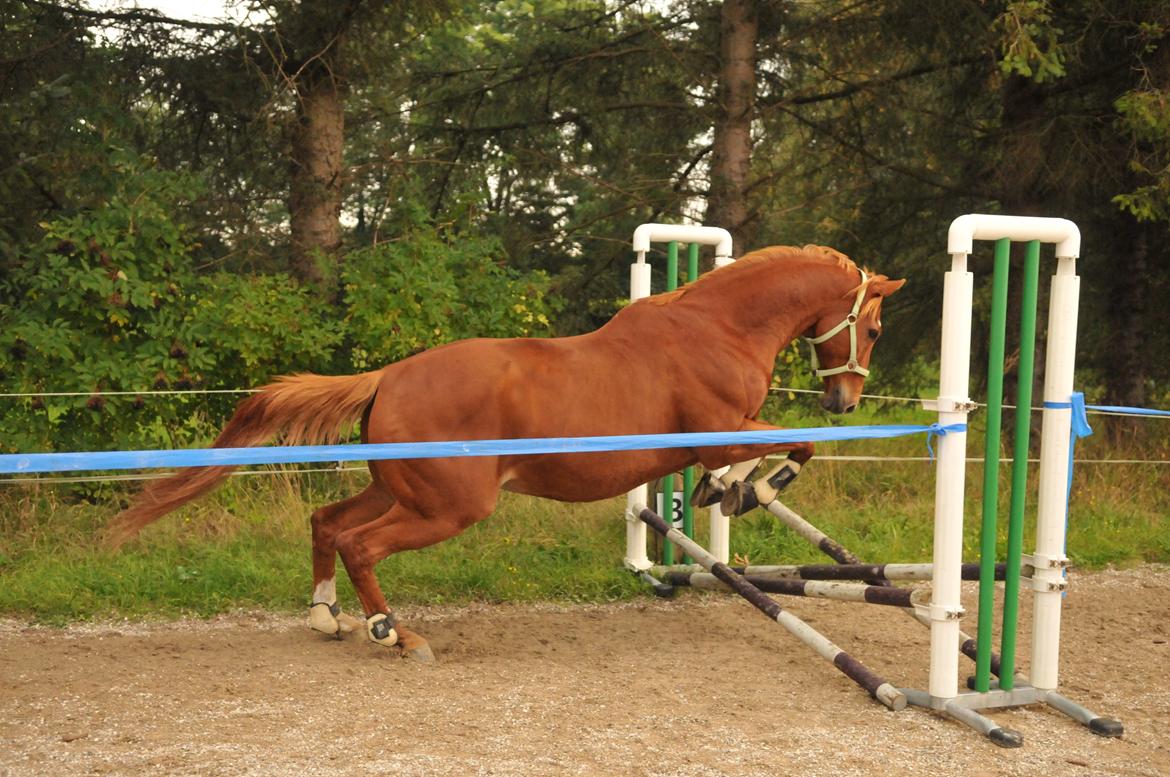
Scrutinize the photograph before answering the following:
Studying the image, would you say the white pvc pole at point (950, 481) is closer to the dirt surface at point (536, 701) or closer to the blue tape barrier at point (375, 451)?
the blue tape barrier at point (375, 451)

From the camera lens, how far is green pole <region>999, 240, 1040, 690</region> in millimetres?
4516

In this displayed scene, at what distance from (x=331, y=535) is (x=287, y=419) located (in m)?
0.56

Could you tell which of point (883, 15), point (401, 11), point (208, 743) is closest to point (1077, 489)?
point (883, 15)

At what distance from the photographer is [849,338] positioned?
5086 mm

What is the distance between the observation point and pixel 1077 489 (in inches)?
347

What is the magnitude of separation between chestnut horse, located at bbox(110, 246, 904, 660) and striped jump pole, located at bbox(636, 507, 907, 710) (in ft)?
1.86

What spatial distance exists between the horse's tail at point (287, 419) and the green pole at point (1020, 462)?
102 inches

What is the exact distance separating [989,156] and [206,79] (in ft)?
22.1

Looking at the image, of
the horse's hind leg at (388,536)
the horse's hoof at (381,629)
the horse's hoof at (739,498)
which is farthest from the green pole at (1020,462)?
the horse's hoof at (381,629)

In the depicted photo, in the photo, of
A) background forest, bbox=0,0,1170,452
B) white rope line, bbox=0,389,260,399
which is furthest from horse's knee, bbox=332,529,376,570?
background forest, bbox=0,0,1170,452

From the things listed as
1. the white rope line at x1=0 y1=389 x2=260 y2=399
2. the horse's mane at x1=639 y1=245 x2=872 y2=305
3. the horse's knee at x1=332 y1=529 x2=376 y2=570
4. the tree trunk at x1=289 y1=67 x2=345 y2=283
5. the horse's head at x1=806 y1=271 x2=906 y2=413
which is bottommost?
the horse's knee at x1=332 y1=529 x2=376 y2=570

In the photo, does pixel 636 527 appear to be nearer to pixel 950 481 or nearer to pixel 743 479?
pixel 743 479

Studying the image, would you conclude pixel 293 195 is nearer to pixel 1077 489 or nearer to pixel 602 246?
pixel 602 246

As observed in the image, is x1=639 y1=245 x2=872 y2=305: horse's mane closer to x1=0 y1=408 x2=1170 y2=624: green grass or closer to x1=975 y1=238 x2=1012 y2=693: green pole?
x1=975 y1=238 x2=1012 y2=693: green pole
